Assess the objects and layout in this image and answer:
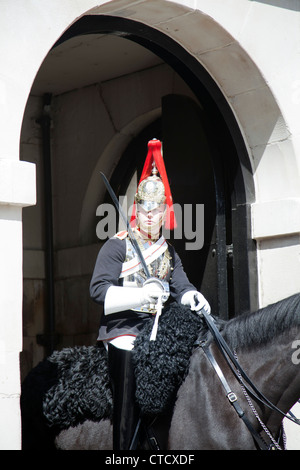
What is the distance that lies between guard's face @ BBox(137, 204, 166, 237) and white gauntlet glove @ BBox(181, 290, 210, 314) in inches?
15.1

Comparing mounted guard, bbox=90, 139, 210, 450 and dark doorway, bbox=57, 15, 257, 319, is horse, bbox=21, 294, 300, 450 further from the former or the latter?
dark doorway, bbox=57, 15, 257, 319

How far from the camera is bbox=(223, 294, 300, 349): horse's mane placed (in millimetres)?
4211

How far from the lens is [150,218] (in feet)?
15.5

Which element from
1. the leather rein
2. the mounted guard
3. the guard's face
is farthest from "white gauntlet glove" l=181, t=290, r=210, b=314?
the guard's face

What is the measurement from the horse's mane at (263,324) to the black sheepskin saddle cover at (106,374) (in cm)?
21

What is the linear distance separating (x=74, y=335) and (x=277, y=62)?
123 inches

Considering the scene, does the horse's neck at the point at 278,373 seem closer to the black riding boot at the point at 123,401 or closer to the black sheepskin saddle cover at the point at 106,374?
the black sheepskin saddle cover at the point at 106,374

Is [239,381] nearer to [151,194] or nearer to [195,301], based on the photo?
[195,301]

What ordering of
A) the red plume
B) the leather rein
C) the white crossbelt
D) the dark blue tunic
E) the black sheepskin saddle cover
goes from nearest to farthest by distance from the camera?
the leather rein, the black sheepskin saddle cover, the dark blue tunic, the white crossbelt, the red plume

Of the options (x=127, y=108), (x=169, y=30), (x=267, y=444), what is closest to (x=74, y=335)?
(x=127, y=108)

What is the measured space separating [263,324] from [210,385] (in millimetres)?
401

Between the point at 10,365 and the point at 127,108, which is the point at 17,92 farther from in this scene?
the point at 127,108

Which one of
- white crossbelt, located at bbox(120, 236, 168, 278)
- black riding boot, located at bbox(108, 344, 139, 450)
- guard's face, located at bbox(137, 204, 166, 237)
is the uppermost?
guard's face, located at bbox(137, 204, 166, 237)

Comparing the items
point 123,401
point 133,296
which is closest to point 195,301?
point 133,296
